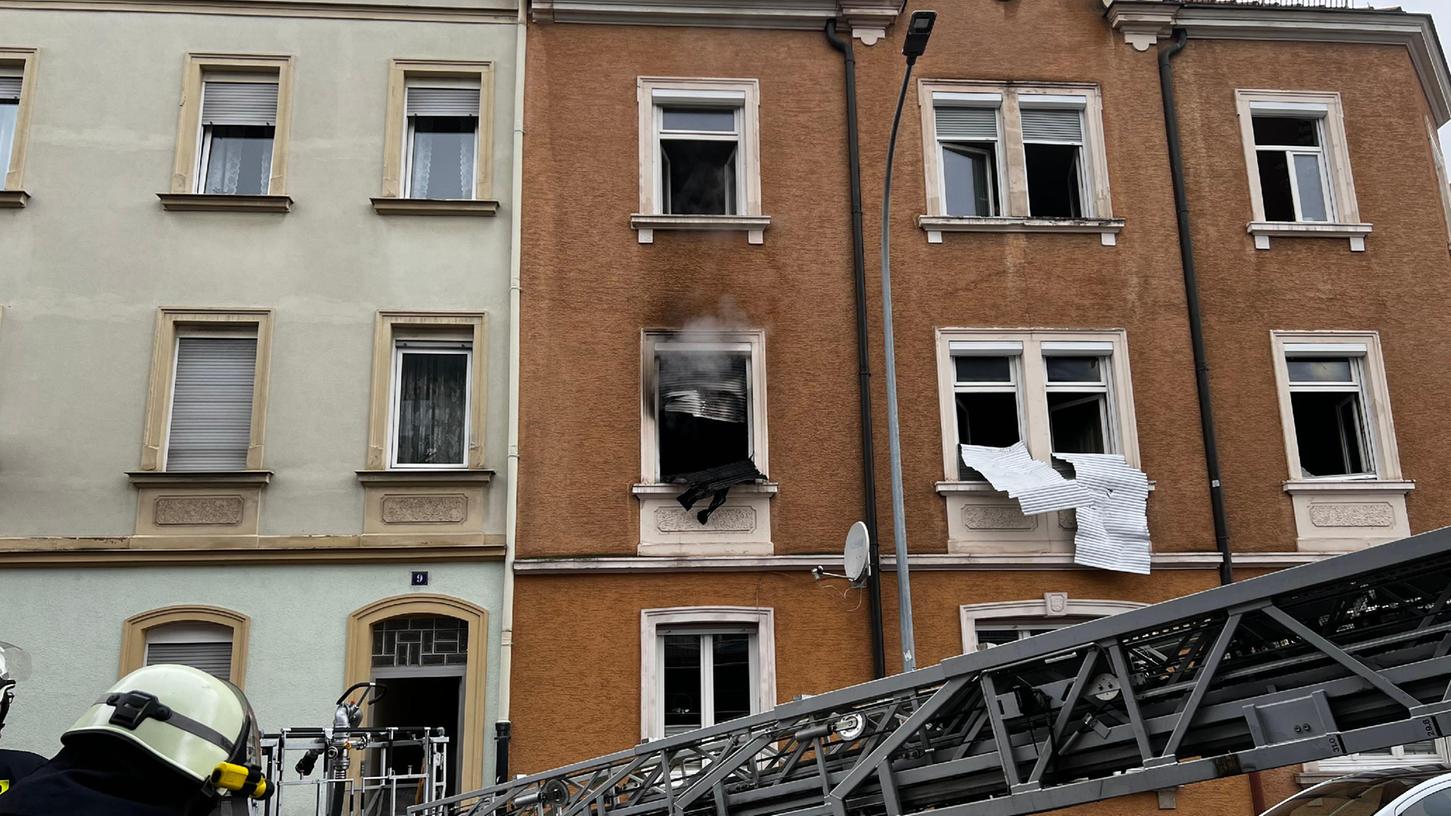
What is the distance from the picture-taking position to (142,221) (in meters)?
12.6

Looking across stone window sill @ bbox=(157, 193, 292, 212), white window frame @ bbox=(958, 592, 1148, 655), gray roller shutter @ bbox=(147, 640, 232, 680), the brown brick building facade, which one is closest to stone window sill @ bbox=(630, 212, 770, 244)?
the brown brick building facade

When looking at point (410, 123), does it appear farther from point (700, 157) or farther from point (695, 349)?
point (695, 349)

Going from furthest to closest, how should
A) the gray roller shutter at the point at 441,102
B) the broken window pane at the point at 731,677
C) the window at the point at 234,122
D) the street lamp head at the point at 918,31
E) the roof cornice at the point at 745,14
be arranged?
1. the roof cornice at the point at 745,14
2. the gray roller shutter at the point at 441,102
3. the window at the point at 234,122
4. the broken window pane at the point at 731,677
5. the street lamp head at the point at 918,31

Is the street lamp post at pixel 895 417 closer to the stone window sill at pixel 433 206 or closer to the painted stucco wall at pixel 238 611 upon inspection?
the painted stucco wall at pixel 238 611

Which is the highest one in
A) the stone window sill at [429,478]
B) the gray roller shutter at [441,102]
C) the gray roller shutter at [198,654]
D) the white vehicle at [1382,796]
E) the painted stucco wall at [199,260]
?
the gray roller shutter at [441,102]

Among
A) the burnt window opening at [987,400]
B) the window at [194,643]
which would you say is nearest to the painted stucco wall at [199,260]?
the window at [194,643]

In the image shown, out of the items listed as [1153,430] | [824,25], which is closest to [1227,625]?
[1153,430]

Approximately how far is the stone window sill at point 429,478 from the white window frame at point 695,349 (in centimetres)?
162

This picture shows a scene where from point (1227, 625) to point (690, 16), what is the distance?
35.9 ft

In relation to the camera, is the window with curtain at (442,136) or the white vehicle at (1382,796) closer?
the white vehicle at (1382,796)

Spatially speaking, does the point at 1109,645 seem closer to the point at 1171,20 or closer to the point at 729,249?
the point at 729,249

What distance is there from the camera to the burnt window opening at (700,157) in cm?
1342

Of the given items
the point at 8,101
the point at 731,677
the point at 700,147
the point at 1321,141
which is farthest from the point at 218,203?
the point at 1321,141

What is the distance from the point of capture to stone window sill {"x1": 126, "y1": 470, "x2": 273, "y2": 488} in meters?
11.8
